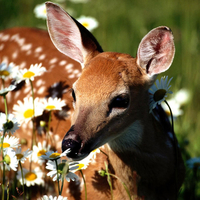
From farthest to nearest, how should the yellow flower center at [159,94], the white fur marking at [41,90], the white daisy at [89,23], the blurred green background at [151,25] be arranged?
the blurred green background at [151,25]
the white daisy at [89,23]
the white fur marking at [41,90]
the yellow flower center at [159,94]

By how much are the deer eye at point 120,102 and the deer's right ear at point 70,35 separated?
1.58 ft

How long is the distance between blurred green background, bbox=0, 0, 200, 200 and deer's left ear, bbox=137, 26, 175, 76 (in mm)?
1217

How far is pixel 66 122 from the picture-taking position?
333 cm

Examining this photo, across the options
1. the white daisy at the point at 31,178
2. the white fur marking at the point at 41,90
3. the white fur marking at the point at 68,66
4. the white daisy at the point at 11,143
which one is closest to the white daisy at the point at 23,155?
the white daisy at the point at 11,143

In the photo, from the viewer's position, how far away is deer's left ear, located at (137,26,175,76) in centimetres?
256

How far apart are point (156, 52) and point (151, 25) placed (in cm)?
327

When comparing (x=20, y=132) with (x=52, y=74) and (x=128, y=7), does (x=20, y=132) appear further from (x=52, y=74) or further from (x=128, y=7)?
(x=128, y=7)

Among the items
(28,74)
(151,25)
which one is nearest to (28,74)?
(28,74)

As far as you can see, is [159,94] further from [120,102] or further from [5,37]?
[5,37]

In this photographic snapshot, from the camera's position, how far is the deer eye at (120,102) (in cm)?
237

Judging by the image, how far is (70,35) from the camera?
2859mm

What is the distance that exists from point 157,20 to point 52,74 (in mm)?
2820

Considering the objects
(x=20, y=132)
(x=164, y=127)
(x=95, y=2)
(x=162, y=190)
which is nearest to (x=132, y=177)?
(x=162, y=190)

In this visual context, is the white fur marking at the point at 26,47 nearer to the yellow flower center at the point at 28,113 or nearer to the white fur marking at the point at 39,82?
the white fur marking at the point at 39,82
